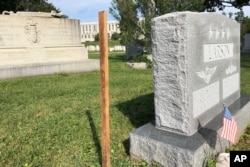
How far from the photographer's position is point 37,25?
11938mm

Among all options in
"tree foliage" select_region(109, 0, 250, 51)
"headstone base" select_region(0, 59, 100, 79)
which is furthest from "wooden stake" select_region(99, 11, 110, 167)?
"tree foliage" select_region(109, 0, 250, 51)

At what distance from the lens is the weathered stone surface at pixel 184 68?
3027 millimetres

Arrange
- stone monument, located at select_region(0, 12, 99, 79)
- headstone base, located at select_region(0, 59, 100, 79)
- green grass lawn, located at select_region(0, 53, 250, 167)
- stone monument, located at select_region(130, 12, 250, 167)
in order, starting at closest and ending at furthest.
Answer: stone monument, located at select_region(130, 12, 250, 167), green grass lawn, located at select_region(0, 53, 250, 167), headstone base, located at select_region(0, 59, 100, 79), stone monument, located at select_region(0, 12, 99, 79)

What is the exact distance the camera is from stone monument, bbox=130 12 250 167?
2.97 metres

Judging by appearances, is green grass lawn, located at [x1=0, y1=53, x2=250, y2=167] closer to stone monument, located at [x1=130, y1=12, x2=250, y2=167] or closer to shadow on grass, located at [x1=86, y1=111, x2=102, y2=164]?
shadow on grass, located at [x1=86, y1=111, x2=102, y2=164]

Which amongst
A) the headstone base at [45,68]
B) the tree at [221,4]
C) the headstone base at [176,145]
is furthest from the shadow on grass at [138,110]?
the tree at [221,4]

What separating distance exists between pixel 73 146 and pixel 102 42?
187 centimetres

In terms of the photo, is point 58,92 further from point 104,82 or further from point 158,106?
point 104,82

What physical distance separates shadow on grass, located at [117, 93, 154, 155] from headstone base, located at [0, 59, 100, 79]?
5873mm

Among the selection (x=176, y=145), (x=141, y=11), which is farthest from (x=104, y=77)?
(x=141, y=11)

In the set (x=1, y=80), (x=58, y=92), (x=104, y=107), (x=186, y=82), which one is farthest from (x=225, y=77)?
(x=1, y=80)

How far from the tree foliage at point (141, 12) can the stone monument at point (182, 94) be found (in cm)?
1110

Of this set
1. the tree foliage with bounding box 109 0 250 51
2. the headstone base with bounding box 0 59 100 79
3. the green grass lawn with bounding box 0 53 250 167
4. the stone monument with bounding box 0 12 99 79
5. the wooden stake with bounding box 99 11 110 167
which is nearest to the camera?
the wooden stake with bounding box 99 11 110 167

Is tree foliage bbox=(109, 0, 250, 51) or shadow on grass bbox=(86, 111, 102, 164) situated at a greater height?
tree foliage bbox=(109, 0, 250, 51)
